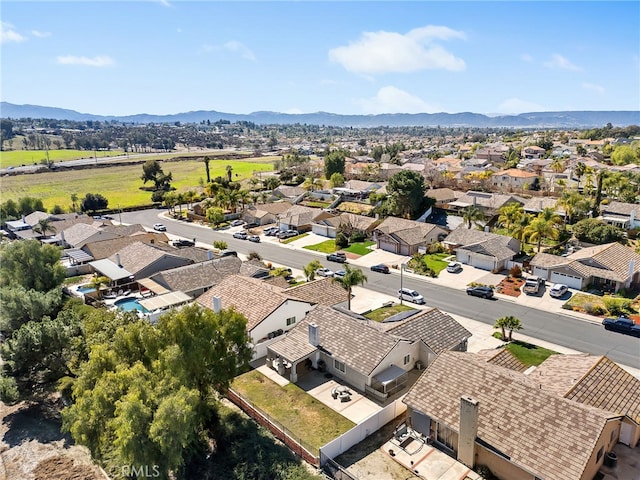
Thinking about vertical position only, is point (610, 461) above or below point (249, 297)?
below

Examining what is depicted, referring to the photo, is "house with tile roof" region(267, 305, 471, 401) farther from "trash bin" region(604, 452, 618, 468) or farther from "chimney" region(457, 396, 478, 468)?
"trash bin" region(604, 452, 618, 468)

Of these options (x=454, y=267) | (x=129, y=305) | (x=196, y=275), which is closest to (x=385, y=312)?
(x=454, y=267)

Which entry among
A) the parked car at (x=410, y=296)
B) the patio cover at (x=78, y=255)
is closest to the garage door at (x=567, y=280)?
the parked car at (x=410, y=296)

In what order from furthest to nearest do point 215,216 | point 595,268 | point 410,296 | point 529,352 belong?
point 215,216
point 595,268
point 410,296
point 529,352

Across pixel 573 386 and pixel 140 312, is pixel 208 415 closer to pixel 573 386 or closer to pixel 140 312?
pixel 140 312

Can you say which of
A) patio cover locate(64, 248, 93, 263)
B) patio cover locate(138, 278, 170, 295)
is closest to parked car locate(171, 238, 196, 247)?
patio cover locate(64, 248, 93, 263)

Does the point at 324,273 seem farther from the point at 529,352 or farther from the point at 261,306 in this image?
the point at 529,352

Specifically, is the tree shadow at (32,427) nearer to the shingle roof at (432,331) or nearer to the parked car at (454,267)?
the shingle roof at (432,331)
